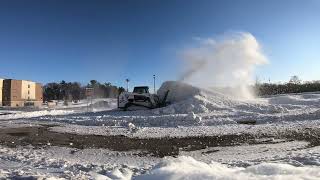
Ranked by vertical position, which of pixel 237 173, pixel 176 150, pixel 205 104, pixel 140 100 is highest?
pixel 140 100

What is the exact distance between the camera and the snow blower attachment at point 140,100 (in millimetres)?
38562

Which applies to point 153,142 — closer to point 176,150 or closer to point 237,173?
point 176,150

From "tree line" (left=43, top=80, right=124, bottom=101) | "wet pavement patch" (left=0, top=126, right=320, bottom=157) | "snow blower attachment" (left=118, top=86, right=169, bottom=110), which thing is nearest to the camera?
"wet pavement patch" (left=0, top=126, right=320, bottom=157)

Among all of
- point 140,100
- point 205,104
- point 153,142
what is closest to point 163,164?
point 153,142

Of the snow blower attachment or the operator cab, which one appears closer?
the snow blower attachment

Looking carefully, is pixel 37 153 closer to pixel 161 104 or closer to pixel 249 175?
pixel 249 175

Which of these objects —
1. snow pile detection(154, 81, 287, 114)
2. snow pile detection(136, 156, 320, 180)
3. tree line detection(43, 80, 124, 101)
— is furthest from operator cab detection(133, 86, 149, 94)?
tree line detection(43, 80, 124, 101)

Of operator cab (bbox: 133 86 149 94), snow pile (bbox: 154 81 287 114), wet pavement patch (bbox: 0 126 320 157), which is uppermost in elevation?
operator cab (bbox: 133 86 149 94)

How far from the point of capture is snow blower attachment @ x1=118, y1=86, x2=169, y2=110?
38.6 m

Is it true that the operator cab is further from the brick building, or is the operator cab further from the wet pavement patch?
the brick building

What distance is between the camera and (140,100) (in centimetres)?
3869

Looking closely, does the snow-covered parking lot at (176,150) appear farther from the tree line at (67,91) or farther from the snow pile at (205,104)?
the tree line at (67,91)

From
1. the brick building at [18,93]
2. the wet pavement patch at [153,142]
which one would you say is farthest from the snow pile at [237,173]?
the brick building at [18,93]

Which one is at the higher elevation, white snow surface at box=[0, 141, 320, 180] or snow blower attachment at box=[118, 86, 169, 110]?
snow blower attachment at box=[118, 86, 169, 110]
